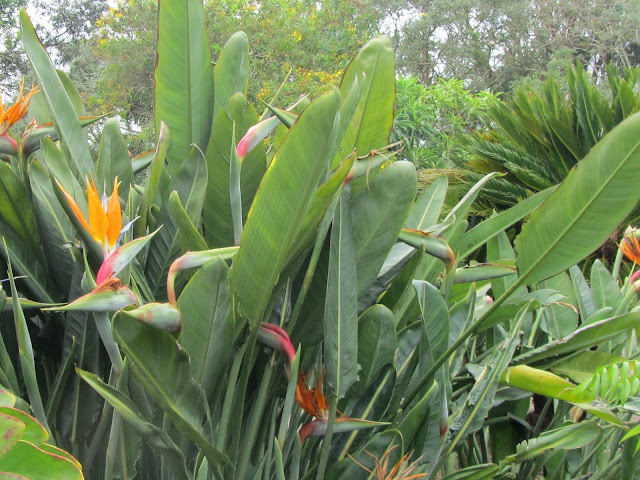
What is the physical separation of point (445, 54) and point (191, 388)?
1759 centimetres

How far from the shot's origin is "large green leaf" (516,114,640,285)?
787 millimetres

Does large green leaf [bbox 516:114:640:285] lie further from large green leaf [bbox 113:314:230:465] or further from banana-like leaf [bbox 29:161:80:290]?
banana-like leaf [bbox 29:161:80:290]

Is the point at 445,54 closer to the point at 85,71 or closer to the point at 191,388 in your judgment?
the point at 85,71

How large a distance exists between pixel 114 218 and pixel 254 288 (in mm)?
173

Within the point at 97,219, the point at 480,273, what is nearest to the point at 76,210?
the point at 97,219

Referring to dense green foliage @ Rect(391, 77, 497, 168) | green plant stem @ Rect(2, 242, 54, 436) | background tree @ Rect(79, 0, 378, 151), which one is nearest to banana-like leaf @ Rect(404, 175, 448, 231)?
green plant stem @ Rect(2, 242, 54, 436)

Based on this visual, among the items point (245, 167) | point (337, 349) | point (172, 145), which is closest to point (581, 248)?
point (337, 349)

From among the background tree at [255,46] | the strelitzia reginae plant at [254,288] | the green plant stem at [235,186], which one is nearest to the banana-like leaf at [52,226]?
the strelitzia reginae plant at [254,288]

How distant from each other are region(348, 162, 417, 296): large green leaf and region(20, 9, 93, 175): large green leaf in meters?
0.40

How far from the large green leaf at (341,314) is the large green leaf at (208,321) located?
14 cm

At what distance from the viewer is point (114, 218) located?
2.28 ft

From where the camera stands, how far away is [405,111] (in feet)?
18.9

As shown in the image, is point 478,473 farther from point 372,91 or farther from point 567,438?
point 372,91

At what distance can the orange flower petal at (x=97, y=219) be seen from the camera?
2.20 ft
